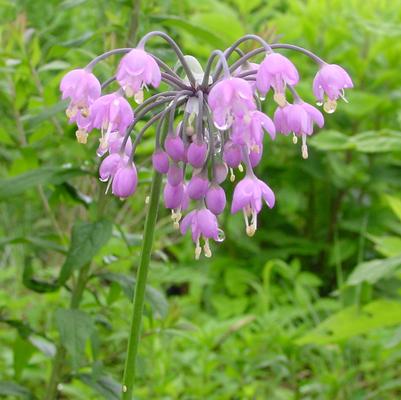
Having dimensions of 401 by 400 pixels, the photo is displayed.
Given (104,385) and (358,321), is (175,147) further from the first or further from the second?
(358,321)

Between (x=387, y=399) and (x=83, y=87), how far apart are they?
2.61 metres

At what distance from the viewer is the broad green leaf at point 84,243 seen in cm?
249

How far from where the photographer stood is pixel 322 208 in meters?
5.17

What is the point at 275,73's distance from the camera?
61.6 inches

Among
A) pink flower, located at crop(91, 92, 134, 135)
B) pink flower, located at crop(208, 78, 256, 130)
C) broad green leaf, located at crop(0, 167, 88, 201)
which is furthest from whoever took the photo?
broad green leaf, located at crop(0, 167, 88, 201)

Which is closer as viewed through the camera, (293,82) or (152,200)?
(293,82)

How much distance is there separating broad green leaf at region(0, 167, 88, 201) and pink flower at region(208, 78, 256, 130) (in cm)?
117

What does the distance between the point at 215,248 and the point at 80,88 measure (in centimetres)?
352

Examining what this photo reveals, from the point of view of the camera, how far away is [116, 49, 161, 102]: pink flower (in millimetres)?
1550

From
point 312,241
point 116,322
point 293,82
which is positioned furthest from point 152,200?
point 312,241

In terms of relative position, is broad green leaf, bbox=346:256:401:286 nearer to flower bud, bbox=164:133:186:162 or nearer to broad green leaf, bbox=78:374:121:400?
broad green leaf, bbox=78:374:121:400

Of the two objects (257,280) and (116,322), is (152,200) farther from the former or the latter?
(257,280)

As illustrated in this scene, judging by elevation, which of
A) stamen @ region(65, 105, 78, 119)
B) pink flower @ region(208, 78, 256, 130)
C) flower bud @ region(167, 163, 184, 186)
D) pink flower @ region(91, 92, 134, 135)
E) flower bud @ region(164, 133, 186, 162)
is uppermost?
pink flower @ region(208, 78, 256, 130)

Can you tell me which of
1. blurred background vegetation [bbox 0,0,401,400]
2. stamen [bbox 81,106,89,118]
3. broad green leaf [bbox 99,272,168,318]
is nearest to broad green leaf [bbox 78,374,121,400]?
blurred background vegetation [bbox 0,0,401,400]
